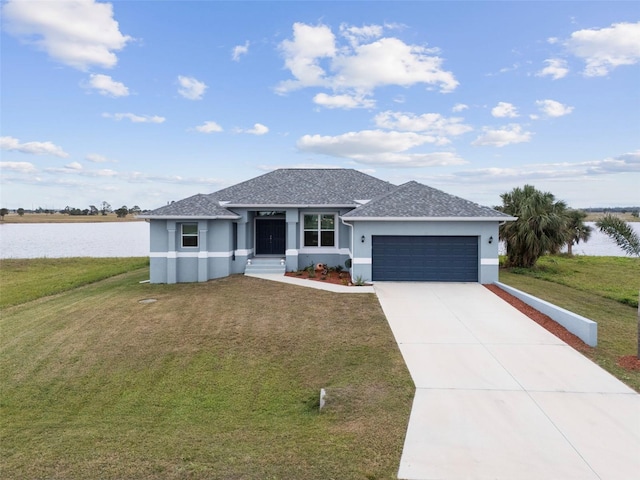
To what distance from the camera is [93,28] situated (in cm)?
1441

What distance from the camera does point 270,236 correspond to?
63.1 feet

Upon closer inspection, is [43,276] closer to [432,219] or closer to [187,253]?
[187,253]

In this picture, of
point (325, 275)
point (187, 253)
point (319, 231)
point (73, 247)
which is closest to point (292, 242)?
point (319, 231)

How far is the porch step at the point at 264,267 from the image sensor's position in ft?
57.0

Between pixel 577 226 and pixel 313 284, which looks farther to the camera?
pixel 577 226

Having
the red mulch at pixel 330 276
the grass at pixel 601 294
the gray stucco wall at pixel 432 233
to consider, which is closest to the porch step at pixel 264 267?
the red mulch at pixel 330 276

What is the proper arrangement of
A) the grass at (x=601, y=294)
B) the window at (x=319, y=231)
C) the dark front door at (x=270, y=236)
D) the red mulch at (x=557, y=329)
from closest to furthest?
the red mulch at (x=557, y=329) → the grass at (x=601, y=294) → the window at (x=319, y=231) → the dark front door at (x=270, y=236)

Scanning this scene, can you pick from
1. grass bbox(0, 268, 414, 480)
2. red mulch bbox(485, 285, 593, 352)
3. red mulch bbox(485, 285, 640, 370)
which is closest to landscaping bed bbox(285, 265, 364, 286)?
grass bbox(0, 268, 414, 480)

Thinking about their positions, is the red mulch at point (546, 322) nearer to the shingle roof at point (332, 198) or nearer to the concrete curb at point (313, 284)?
the shingle roof at point (332, 198)

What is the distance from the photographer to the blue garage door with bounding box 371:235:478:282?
15.4m

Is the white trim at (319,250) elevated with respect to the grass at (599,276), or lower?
elevated

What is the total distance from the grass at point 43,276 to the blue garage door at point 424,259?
1565 centimetres

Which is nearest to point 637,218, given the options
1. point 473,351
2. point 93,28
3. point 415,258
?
point 473,351

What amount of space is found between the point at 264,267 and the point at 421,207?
8045mm
